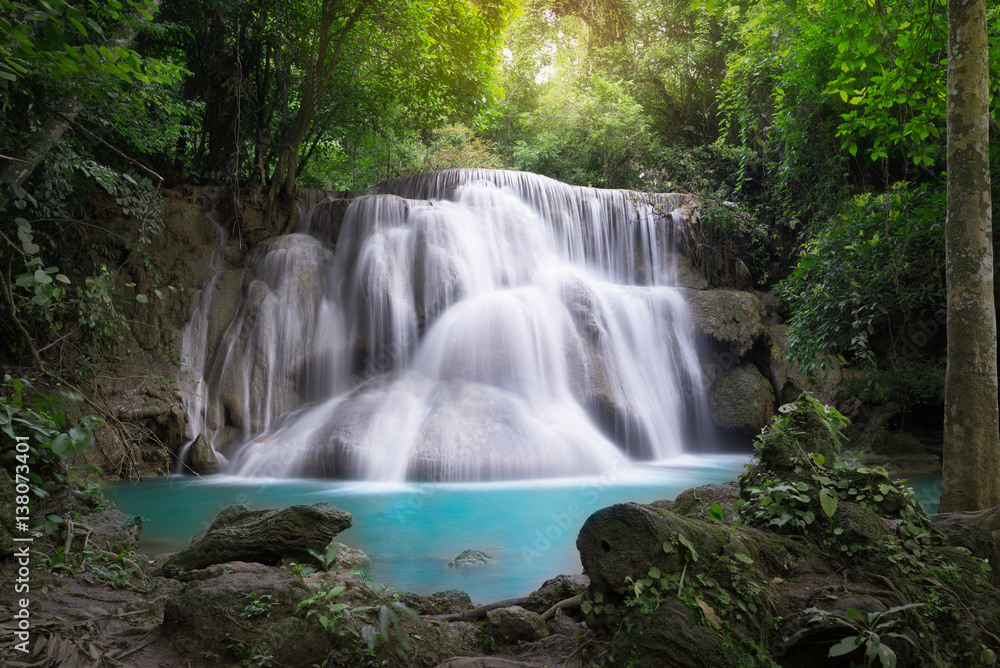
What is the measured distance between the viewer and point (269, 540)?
3.87m

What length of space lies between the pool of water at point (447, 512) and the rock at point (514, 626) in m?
1.47

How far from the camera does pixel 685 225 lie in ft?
52.6

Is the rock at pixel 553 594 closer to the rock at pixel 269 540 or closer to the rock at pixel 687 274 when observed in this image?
the rock at pixel 269 540

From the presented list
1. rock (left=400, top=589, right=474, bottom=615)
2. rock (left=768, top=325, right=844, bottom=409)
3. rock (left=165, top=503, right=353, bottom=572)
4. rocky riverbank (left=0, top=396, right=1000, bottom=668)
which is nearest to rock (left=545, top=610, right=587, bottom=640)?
rocky riverbank (left=0, top=396, right=1000, bottom=668)

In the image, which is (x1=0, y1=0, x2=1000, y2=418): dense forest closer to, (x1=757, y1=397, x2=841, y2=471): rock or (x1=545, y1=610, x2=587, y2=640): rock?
(x1=545, y1=610, x2=587, y2=640): rock

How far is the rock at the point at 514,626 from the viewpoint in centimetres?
295

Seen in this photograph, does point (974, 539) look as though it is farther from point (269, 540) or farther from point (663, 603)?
point (269, 540)

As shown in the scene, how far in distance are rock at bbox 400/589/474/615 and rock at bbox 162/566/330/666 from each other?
2.71ft

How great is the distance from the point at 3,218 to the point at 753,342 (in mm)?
13541

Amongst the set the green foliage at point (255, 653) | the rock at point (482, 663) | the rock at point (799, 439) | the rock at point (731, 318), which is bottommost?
the rock at point (482, 663)

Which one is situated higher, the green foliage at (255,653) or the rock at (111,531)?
the rock at (111,531)

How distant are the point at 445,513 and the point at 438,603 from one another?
3649mm

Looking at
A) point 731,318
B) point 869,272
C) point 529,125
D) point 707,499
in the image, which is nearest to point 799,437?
point 707,499

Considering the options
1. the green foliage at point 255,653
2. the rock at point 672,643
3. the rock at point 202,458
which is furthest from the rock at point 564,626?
the rock at point 202,458
